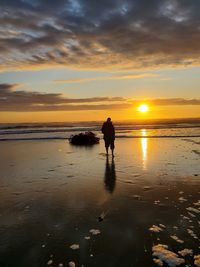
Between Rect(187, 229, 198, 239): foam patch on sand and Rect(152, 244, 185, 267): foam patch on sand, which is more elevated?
Rect(187, 229, 198, 239): foam patch on sand

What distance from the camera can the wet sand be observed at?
18.2ft

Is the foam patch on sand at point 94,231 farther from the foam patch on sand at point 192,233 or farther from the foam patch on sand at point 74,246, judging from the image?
the foam patch on sand at point 192,233

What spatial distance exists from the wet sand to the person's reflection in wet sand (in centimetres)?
4

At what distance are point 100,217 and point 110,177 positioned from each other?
4585 millimetres

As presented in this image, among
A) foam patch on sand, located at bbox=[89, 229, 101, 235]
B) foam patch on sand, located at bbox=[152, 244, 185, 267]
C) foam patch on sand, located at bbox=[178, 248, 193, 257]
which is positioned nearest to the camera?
foam patch on sand, located at bbox=[152, 244, 185, 267]

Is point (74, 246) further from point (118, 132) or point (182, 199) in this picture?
point (118, 132)

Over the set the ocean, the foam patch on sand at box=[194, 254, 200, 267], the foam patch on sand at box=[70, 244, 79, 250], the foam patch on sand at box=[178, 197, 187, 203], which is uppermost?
the ocean

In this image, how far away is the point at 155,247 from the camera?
5824 millimetres

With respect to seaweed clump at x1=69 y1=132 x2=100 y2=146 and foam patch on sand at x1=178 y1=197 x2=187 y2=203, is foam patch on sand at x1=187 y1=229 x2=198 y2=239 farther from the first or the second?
seaweed clump at x1=69 y1=132 x2=100 y2=146

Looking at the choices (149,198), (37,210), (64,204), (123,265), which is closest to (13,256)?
(123,265)

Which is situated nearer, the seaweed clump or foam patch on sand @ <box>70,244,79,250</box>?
foam patch on sand @ <box>70,244,79,250</box>

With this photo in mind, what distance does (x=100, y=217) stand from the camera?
7.46 meters

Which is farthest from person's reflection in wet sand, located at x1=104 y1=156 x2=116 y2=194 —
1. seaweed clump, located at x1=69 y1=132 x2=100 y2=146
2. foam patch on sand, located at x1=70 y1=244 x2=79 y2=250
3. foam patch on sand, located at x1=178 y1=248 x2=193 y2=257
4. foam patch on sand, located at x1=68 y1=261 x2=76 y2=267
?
seaweed clump, located at x1=69 y1=132 x2=100 y2=146

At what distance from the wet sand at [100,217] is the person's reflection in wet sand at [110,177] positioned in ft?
0.12
